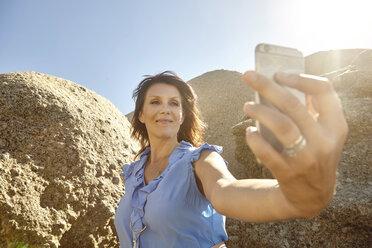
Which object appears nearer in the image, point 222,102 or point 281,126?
point 281,126

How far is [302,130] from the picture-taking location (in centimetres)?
78

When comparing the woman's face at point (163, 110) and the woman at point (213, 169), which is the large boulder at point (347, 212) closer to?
the woman at point (213, 169)

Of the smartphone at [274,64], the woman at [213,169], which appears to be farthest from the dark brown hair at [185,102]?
the smartphone at [274,64]

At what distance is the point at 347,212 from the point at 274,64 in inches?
112

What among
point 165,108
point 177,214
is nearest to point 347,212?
point 177,214

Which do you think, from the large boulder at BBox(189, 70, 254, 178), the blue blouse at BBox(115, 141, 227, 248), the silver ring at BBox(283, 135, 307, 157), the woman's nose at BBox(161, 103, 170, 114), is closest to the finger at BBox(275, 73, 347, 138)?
the silver ring at BBox(283, 135, 307, 157)

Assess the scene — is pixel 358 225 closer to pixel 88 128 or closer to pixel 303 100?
pixel 303 100

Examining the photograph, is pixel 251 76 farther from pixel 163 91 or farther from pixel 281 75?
pixel 163 91

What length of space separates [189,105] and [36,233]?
→ 2049 millimetres

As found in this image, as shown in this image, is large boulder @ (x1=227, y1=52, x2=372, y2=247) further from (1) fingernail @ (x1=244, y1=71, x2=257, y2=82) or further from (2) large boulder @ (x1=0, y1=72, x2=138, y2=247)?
(1) fingernail @ (x1=244, y1=71, x2=257, y2=82)

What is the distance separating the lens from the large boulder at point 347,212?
9.73ft

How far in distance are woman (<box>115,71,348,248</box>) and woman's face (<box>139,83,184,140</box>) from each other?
0.01 m

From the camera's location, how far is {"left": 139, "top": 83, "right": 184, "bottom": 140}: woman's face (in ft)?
8.80

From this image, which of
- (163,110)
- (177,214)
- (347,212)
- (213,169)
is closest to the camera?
(213,169)
